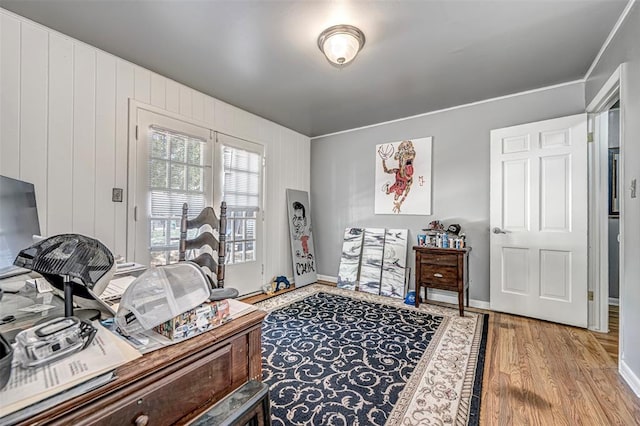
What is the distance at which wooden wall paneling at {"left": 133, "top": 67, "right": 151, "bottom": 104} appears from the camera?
2666 millimetres

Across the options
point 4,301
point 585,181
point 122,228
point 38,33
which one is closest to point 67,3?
point 38,33

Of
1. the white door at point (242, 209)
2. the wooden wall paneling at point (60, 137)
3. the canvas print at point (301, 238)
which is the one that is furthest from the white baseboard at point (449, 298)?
the wooden wall paneling at point (60, 137)

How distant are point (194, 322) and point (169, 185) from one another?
2547mm

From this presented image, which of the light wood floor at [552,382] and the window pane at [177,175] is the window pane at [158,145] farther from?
the light wood floor at [552,382]

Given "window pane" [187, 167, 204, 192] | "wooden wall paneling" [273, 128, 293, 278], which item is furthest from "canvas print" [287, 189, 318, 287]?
"window pane" [187, 167, 204, 192]

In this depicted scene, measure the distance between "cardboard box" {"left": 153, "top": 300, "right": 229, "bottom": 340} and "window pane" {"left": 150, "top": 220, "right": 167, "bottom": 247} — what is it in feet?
7.75

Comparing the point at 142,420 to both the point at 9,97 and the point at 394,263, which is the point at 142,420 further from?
the point at 394,263

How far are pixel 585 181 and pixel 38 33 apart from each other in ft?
15.7

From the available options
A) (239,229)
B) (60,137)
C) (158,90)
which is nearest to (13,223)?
(60,137)

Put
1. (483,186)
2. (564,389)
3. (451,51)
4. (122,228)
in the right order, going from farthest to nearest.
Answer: (483,186) → (122,228) → (451,51) → (564,389)

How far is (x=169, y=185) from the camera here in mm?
2934

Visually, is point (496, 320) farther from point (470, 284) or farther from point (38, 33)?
point (38, 33)

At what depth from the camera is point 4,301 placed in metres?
1.09

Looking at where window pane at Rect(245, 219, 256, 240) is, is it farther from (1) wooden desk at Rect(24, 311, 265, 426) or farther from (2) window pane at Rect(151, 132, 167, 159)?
(1) wooden desk at Rect(24, 311, 265, 426)
